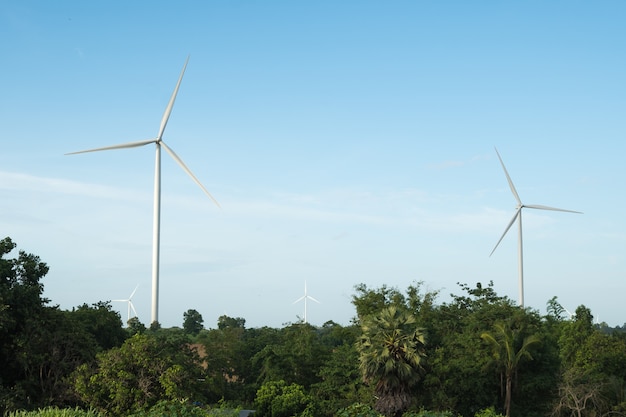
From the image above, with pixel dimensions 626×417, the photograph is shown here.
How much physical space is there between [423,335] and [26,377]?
2283cm

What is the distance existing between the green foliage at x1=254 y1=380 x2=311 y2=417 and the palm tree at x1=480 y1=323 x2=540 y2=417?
1264cm

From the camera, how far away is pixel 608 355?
57.0 meters

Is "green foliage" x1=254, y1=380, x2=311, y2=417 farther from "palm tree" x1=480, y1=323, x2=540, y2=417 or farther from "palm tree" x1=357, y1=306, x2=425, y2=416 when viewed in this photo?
"palm tree" x1=480, y1=323, x2=540, y2=417

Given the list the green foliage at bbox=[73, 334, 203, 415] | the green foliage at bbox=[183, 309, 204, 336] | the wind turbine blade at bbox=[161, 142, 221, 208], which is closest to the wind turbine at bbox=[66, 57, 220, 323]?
the wind turbine blade at bbox=[161, 142, 221, 208]

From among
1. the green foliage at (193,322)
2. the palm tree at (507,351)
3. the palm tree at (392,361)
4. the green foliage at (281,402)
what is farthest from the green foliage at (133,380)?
the green foliage at (193,322)

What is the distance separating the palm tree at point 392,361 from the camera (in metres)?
40.2

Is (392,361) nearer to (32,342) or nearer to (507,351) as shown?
(507,351)

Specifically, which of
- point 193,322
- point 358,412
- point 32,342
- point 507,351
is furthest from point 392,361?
point 193,322

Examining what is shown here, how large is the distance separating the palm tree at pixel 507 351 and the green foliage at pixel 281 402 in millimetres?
12640

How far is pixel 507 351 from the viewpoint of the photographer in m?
45.2

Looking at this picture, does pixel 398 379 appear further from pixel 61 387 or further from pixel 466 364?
pixel 61 387

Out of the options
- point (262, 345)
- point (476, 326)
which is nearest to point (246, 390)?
point (262, 345)

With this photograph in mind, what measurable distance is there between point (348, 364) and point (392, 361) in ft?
42.1

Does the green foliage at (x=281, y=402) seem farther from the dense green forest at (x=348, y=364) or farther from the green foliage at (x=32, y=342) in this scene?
the green foliage at (x=32, y=342)
